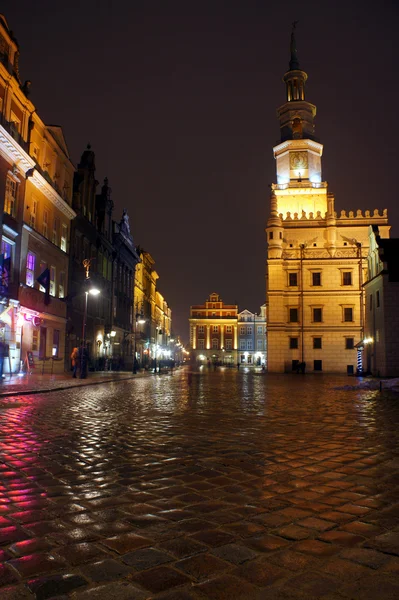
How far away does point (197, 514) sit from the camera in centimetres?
405

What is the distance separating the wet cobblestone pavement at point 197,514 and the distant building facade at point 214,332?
119810 mm

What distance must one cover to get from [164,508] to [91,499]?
76 cm

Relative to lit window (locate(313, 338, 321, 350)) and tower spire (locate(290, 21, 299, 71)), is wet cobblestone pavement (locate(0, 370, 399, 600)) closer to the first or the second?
lit window (locate(313, 338, 321, 350))

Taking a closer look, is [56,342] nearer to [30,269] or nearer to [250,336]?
[30,269]

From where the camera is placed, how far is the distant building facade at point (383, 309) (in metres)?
31.6

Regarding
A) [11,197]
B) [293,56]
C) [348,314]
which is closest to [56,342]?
[11,197]

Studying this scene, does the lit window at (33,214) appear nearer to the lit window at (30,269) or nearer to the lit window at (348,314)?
the lit window at (30,269)

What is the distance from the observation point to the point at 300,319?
54.5 m

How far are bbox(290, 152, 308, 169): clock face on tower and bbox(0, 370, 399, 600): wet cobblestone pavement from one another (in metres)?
57.7

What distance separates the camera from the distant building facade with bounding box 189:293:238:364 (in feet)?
419

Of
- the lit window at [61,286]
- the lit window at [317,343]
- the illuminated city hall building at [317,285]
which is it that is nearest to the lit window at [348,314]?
the illuminated city hall building at [317,285]

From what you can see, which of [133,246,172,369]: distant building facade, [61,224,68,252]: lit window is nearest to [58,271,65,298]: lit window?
[61,224,68,252]: lit window

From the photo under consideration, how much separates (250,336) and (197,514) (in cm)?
12660

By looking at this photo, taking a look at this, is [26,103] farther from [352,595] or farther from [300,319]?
[300,319]
